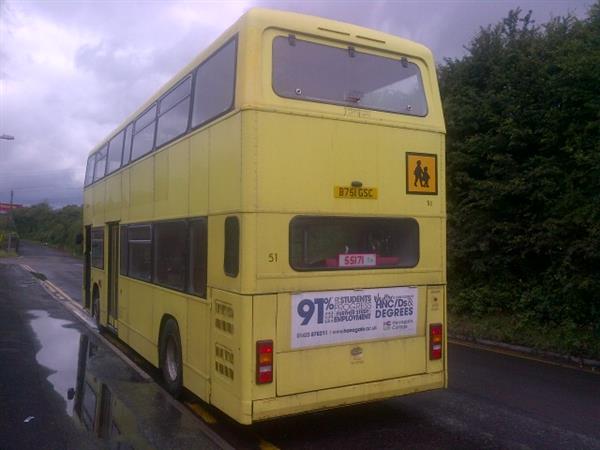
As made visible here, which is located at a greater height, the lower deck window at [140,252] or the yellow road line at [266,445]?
Result: the lower deck window at [140,252]

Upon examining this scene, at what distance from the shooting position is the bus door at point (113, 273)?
420 inches

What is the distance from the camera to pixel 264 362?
535 cm

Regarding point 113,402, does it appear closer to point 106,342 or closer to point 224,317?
point 224,317

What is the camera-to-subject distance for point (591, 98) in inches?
399

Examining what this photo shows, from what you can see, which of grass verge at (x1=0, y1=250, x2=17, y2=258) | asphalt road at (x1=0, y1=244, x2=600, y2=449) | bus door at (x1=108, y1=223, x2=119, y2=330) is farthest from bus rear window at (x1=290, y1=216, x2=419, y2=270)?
grass verge at (x1=0, y1=250, x2=17, y2=258)

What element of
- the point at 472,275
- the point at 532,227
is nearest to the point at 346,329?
the point at 532,227

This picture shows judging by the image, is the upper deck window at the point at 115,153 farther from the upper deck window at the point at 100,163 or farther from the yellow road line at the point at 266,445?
the yellow road line at the point at 266,445

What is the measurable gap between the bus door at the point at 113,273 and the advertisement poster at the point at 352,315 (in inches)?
232

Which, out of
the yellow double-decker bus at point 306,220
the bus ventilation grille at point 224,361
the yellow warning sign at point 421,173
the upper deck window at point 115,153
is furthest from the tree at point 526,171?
the upper deck window at point 115,153

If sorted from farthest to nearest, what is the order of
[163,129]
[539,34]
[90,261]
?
[90,261] → [539,34] → [163,129]

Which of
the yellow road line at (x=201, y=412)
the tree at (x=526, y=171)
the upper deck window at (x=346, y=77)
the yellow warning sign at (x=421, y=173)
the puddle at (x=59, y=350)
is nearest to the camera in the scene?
the upper deck window at (x=346, y=77)

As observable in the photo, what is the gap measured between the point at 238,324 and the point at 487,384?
4.31 metres

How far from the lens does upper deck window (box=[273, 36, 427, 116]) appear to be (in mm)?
5688

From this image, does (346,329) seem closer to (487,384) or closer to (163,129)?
(487,384)
